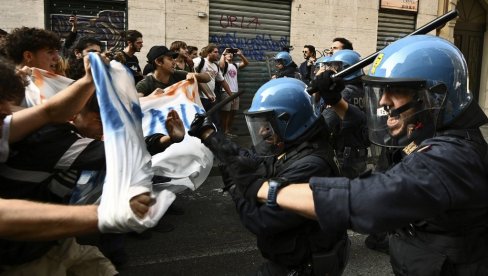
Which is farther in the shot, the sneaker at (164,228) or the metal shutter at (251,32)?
the metal shutter at (251,32)

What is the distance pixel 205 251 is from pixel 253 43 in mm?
7056

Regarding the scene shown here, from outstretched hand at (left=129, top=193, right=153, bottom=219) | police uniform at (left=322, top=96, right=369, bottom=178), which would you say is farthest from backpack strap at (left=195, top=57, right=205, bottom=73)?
outstretched hand at (left=129, top=193, right=153, bottom=219)

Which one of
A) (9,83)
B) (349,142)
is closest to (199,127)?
(9,83)

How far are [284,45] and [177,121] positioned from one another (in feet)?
28.1

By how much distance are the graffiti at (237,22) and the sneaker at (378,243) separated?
683cm

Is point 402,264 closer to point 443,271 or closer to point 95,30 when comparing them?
point 443,271

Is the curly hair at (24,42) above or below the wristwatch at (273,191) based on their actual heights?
above

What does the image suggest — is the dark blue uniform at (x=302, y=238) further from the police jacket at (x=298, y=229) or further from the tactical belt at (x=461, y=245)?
the tactical belt at (x=461, y=245)

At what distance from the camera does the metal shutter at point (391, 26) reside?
39.1 ft

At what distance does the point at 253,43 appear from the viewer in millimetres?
10242

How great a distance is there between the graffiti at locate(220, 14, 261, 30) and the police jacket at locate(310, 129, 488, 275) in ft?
28.5

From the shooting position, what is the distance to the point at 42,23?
26.1 feet

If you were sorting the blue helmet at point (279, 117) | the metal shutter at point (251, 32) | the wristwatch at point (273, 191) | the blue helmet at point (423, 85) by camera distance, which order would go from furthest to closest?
the metal shutter at point (251, 32)
the blue helmet at point (279, 117)
the blue helmet at point (423, 85)
the wristwatch at point (273, 191)

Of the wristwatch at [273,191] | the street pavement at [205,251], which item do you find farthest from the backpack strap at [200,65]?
the wristwatch at [273,191]
